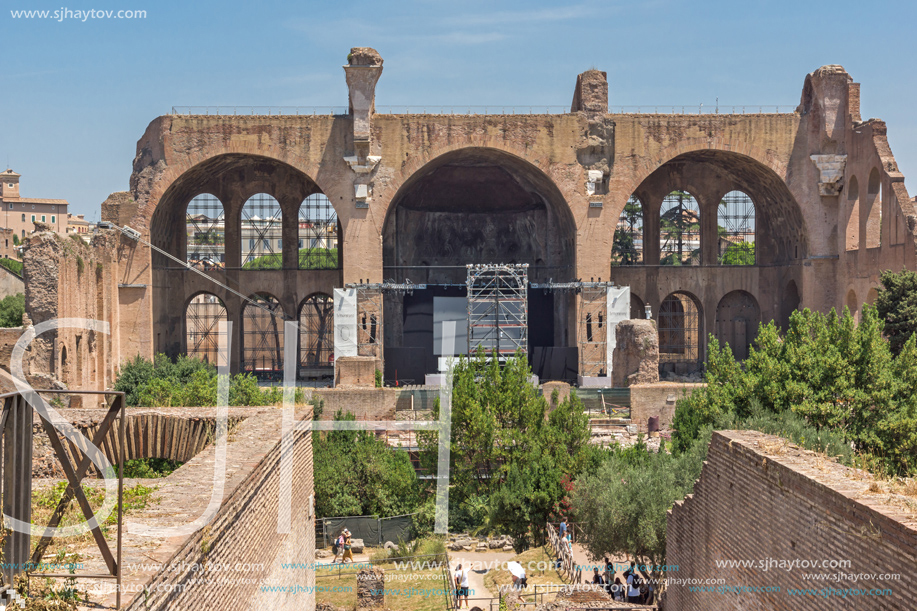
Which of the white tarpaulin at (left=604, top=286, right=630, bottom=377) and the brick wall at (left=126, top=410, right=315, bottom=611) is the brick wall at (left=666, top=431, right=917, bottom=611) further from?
the white tarpaulin at (left=604, top=286, right=630, bottom=377)

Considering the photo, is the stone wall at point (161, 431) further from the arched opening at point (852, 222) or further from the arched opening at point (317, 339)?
the arched opening at point (317, 339)

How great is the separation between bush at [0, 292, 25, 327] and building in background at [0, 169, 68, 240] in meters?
34.7

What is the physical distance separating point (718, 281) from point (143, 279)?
1951cm

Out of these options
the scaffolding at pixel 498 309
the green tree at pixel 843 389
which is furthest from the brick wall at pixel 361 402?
the green tree at pixel 843 389

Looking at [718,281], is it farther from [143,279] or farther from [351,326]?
[143,279]

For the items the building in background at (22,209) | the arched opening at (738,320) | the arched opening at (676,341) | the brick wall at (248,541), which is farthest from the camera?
the building in background at (22,209)

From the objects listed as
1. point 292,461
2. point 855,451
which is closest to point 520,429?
point 855,451

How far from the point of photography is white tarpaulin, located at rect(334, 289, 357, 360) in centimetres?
2695

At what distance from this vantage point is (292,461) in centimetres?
891

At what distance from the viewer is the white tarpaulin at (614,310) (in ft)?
89.0

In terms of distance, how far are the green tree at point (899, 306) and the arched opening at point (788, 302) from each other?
899 centimetres

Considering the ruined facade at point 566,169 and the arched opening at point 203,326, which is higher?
the ruined facade at point 566,169

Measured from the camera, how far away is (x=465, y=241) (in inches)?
1382

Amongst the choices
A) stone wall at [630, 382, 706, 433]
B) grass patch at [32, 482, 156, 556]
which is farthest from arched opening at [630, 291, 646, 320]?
grass patch at [32, 482, 156, 556]
